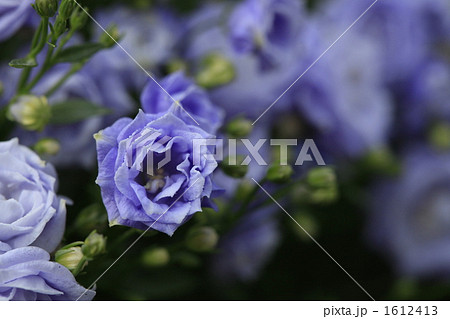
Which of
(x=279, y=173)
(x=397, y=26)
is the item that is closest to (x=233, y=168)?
(x=279, y=173)

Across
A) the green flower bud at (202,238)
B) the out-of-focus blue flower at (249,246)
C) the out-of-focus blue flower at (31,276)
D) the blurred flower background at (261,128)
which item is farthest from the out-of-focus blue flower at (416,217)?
the out-of-focus blue flower at (31,276)

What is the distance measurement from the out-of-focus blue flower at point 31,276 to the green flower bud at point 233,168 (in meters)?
0.11

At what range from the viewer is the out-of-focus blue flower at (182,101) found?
0.38 metres

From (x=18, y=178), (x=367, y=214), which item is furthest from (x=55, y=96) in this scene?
(x=367, y=214)

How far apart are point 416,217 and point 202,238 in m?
0.28

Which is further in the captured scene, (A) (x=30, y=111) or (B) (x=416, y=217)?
(B) (x=416, y=217)

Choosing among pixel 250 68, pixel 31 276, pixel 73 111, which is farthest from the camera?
pixel 250 68

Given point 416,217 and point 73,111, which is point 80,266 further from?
point 416,217

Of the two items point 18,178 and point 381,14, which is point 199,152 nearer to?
point 18,178

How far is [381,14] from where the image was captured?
59 cm

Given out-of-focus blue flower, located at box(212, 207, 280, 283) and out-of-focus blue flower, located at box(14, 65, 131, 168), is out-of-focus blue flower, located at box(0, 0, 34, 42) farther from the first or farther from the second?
out-of-focus blue flower, located at box(212, 207, 280, 283)

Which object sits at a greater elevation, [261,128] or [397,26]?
[397,26]

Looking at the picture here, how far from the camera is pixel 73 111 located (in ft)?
1.41
